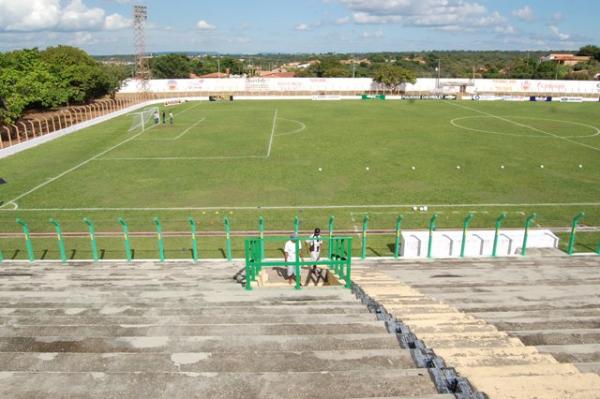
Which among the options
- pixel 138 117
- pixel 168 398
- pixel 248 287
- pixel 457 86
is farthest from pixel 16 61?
pixel 457 86

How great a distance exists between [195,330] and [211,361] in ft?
4.89

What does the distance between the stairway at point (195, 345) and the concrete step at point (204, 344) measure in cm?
2

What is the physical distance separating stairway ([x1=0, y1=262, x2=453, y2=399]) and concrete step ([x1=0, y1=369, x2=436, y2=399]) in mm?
13

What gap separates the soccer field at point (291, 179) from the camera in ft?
67.1

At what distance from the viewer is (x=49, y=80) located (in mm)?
54906

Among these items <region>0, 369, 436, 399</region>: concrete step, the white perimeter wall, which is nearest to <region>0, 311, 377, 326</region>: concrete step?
<region>0, 369, 436, 399</region>: concrete step

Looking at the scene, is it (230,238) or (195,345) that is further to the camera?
(230,238)

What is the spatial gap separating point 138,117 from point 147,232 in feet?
133

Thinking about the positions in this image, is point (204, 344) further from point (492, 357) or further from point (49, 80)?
point (49, 80)

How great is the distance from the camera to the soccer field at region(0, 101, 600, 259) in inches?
805

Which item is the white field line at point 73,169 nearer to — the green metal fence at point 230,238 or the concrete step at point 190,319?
the green metal fence at point 230,238

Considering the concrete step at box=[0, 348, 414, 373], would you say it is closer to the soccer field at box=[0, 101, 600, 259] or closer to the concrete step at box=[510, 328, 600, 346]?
the concrete step at box=[510, 328, 600, 346]

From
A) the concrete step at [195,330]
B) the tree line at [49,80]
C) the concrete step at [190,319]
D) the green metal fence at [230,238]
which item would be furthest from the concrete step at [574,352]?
the tree line at [49,80]

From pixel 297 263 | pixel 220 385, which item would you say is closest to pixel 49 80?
pixel 297 263
